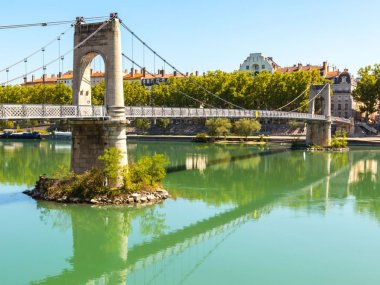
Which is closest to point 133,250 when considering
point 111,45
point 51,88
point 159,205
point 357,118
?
point 159,205

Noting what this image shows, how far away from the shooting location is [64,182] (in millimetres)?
22750

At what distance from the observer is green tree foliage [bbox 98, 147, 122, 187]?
2131 centimetres

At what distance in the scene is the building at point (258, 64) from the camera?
87688 mm

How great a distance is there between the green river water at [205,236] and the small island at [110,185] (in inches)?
22.2

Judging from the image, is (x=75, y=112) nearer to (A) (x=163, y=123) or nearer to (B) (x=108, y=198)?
(B) (x=108, y=198)

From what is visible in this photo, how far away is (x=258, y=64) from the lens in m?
88.6

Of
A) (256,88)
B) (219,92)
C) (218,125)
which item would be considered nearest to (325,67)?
(256,88)

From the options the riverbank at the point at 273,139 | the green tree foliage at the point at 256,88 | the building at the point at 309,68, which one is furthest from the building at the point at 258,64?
the riverbank at the point at 273,139

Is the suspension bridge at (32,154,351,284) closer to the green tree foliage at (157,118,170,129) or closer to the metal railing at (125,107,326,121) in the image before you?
the metal railing at (125,107,326,121)

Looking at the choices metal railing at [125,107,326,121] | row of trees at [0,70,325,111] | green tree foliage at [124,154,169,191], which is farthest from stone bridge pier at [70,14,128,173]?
row of trees at [0,70,325,111]

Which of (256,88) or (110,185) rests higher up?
(256,88)

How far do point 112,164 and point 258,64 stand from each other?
7016cm

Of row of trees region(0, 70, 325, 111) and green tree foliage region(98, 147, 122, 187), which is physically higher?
row of trees region(0, 70, 325, 111)

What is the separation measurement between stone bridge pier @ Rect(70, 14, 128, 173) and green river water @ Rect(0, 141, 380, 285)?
2.85 metres
